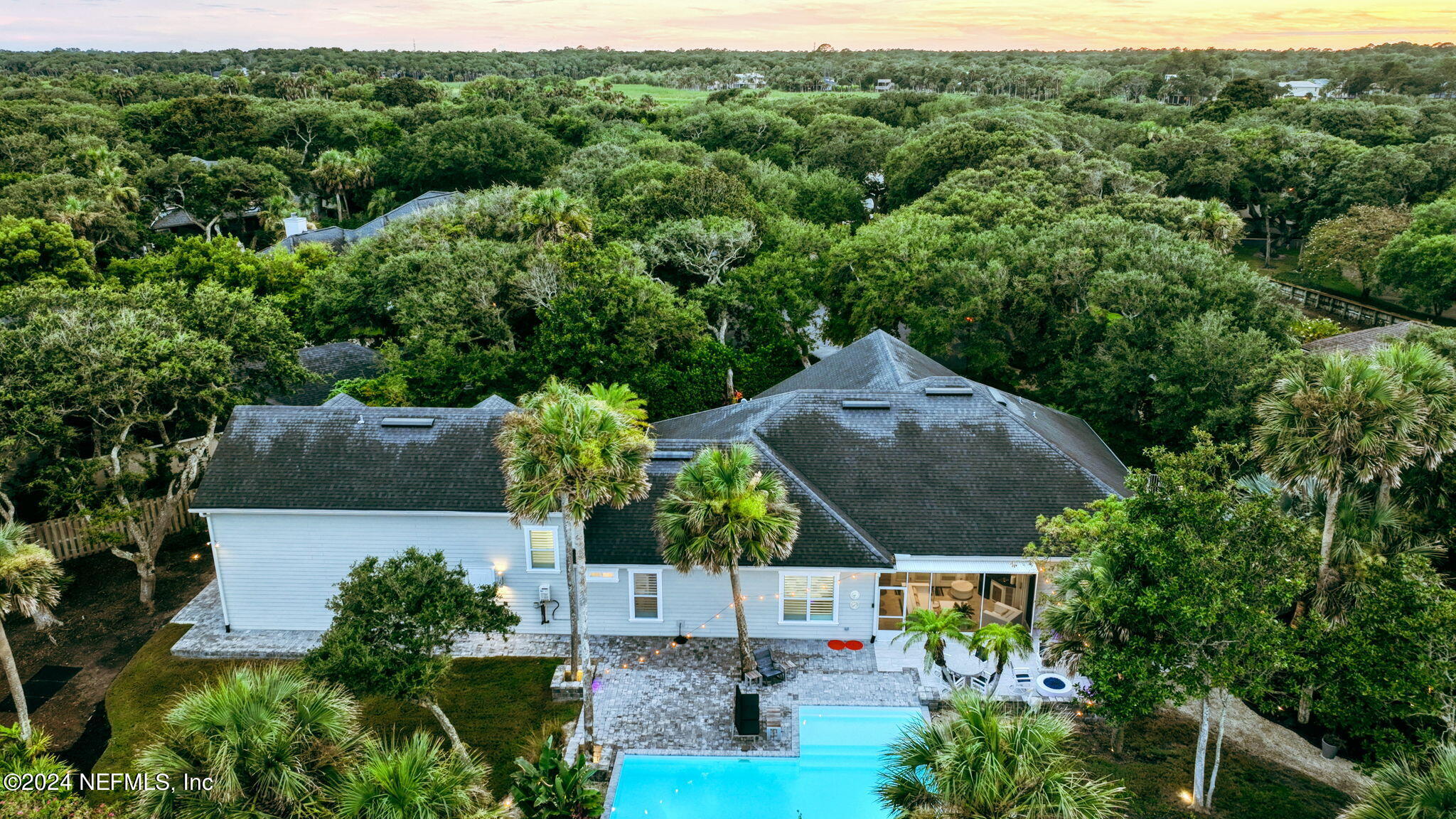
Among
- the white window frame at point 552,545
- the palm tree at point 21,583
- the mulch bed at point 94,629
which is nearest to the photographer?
the palm tree at point 21,583

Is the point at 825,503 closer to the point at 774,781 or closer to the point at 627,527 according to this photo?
the point at 627,527

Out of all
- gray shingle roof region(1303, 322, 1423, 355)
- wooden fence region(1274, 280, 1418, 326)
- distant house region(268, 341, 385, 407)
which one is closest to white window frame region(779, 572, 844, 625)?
distant house region(268, 341, 385, 407)

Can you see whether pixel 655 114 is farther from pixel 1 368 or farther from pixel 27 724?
pixel 27 724

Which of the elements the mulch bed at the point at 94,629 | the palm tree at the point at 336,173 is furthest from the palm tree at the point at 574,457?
the palm tree at the point at 336,173

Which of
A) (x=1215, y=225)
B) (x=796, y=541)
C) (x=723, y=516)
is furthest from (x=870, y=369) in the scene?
(x=1215, y=225)

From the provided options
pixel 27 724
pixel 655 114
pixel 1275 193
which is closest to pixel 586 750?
pixel 27 724

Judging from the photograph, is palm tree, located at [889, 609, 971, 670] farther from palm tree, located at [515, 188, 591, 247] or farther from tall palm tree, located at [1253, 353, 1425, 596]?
Result: palm tree, located at [515, 188, 591, 247]

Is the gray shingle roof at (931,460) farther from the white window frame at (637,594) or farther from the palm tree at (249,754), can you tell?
the palm tree at (249,754)
